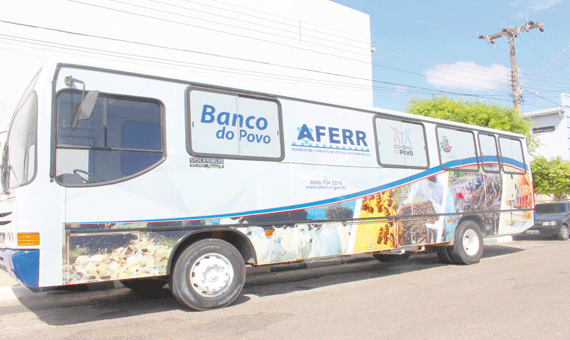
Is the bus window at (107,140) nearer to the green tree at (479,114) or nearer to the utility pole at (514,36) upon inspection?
the green tree at (479,114)

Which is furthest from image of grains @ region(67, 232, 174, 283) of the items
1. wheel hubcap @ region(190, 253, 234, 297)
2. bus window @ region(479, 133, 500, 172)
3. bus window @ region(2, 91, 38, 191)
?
bus window @ region(479, 133, 500, 172)

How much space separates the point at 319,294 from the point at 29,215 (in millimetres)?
4145

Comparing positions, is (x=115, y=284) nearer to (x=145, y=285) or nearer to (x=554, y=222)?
(x=145, y=285)

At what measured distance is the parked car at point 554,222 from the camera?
1606cm

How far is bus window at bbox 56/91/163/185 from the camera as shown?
16.4 feet

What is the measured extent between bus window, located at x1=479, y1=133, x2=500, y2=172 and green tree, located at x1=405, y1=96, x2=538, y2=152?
897 cm

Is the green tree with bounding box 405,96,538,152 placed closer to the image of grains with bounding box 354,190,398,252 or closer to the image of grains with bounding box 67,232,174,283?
the image of grains with bounding box 354,190,398,252

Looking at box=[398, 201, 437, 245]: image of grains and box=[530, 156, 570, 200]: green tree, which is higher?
box=[530, 156, 570, 200]: green tree

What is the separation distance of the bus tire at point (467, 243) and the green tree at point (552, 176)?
15.9m

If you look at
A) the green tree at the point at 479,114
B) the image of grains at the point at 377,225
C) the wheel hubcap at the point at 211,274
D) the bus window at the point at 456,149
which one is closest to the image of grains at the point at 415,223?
the image of grains at the point at 377,225

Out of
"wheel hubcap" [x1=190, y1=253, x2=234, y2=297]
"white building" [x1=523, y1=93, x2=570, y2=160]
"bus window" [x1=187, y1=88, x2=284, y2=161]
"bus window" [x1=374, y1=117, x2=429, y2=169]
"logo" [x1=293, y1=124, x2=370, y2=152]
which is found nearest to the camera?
"wheel hubcap" [x1=190, y1=253, x2=234, y2=297]

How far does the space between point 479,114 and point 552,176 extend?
7025 mm

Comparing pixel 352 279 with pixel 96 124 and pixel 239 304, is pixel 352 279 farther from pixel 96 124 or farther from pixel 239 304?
pixel 96 124

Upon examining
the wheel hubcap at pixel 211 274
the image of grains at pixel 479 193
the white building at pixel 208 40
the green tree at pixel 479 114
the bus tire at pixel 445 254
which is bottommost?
the bus tire at pixel 445 254
